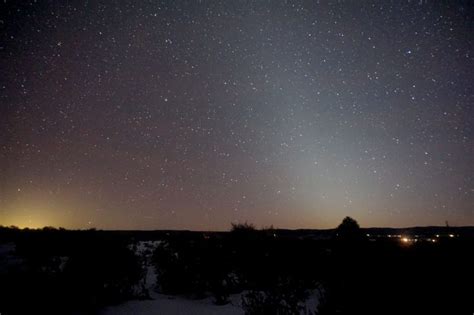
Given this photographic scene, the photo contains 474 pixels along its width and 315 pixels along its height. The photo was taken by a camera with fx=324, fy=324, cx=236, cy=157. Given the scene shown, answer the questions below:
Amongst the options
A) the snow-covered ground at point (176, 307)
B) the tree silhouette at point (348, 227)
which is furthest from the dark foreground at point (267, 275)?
the snow-covered ground at point (176, 307)

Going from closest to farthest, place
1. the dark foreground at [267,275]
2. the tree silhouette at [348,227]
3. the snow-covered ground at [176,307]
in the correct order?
the dark foreground at [267,275] → the snow-covered ground at [176,307] → the tree silhouette at [348,227]

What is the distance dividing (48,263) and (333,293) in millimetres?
10908

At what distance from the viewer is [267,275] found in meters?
12.0

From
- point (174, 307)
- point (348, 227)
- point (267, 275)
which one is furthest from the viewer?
point (348, 227)

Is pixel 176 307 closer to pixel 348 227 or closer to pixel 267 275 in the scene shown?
pixel 267 275

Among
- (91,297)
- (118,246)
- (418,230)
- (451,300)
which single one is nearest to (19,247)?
(118,246)

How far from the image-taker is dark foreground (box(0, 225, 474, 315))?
14.3 ft

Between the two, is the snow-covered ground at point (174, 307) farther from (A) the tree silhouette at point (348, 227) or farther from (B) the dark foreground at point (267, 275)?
(A) the tree silhouette at point (348, 227)

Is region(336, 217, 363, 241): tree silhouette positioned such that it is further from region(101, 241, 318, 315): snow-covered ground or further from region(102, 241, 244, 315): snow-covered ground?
region(102, 241, 244, 315): snow-covered ground

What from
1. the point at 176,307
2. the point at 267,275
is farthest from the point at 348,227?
the point at 176,307

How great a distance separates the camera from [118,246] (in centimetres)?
1381

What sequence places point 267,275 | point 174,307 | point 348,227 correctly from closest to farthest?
point 174,307
point 267,275
point 348,227

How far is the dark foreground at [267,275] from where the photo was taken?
14.3 feet

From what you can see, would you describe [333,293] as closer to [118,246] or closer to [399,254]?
[399,254]
